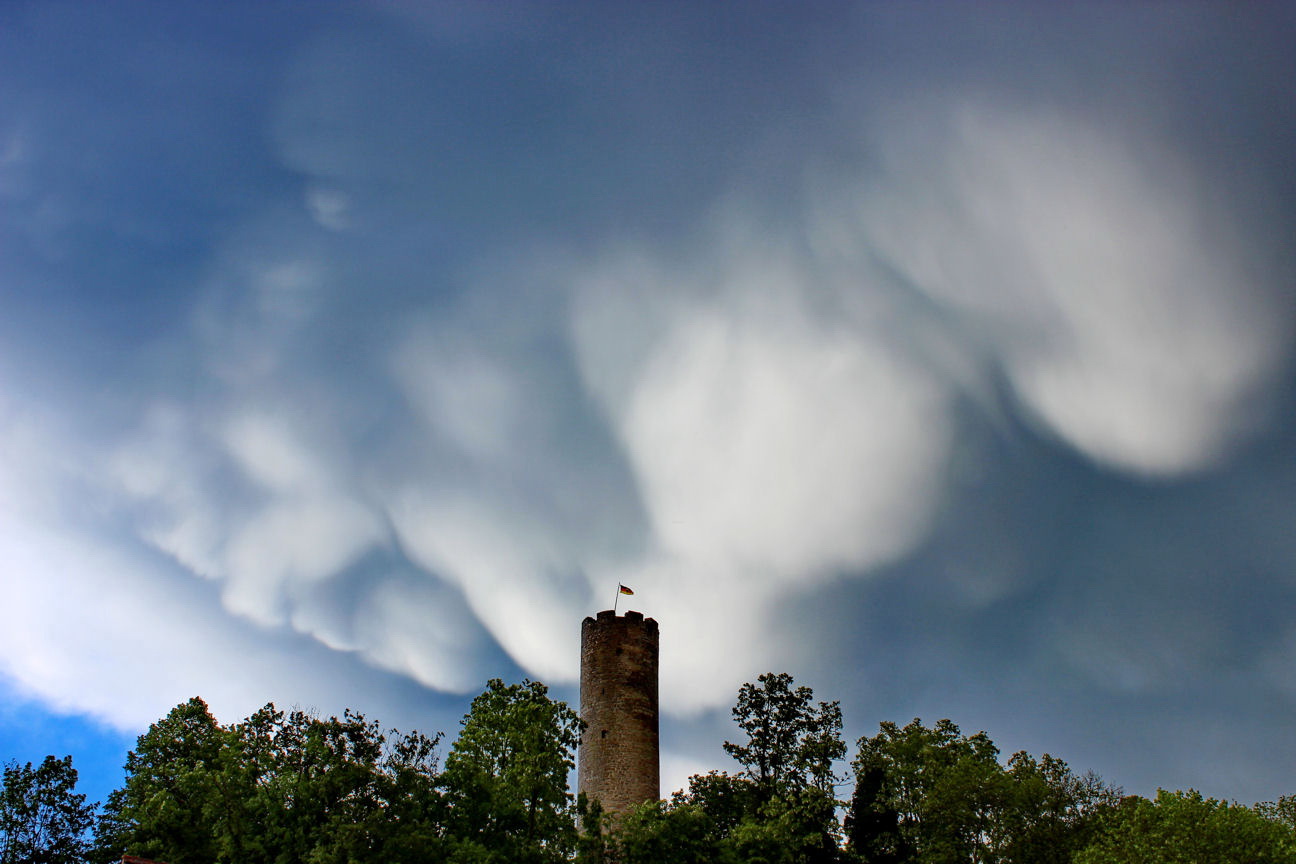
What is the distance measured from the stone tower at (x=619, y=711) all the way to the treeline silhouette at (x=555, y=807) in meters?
3.54

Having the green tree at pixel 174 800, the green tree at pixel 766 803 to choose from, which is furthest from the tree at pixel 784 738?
the green tree at pixel 174 800

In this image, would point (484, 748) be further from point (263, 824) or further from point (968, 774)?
point (968, 774)

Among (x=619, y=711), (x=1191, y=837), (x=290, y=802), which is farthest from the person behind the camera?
(x=619, y=711)

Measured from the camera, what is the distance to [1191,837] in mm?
32906

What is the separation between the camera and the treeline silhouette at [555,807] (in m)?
25.1

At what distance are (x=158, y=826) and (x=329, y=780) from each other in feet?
24.4

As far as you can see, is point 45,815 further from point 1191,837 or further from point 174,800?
point 1191,837

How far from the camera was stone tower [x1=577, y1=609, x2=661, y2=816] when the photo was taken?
127ft

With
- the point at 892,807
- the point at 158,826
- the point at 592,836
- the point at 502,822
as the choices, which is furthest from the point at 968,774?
the point at 158,826

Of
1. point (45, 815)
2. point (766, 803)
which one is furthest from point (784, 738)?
point (45, 815)

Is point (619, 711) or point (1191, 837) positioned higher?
point (619, 711)

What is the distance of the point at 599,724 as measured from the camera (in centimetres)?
4000

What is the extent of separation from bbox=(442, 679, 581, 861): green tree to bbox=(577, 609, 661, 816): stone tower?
9.96m

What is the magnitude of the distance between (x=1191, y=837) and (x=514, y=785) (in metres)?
24.6
